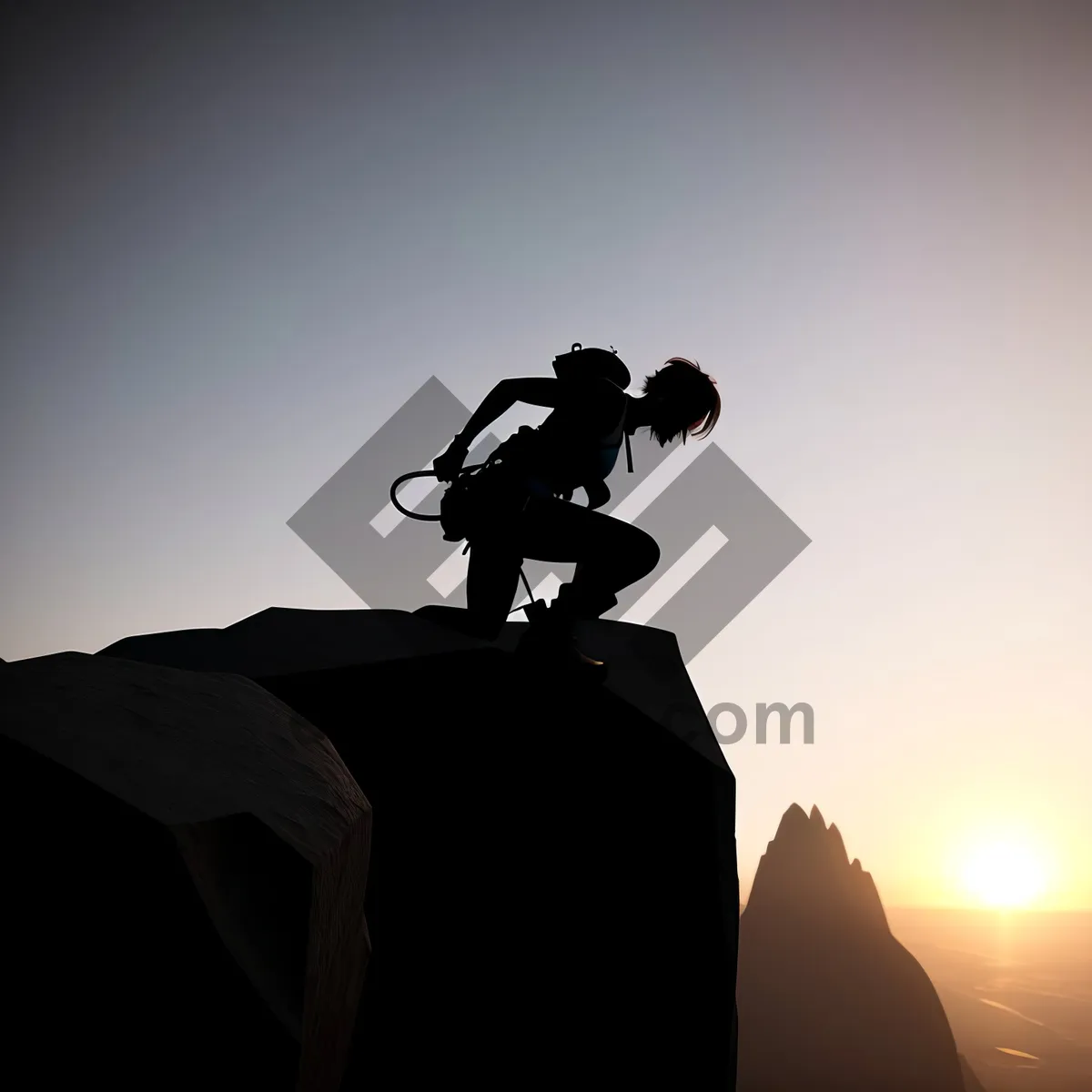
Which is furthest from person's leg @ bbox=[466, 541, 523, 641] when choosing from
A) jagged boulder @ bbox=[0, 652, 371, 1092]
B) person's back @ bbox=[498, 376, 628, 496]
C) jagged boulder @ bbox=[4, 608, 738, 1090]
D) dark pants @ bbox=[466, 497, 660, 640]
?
jagged boulder @ bbox=[0, 652, 371, 1092]

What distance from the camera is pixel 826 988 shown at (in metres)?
66.9

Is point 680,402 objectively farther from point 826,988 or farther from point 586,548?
point 826,988

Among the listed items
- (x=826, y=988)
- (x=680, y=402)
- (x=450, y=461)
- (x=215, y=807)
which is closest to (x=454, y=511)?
(x=450, y=461)

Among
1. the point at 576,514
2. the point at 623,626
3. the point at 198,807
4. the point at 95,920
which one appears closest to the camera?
the point at 95,920

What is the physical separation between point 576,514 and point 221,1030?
400cm

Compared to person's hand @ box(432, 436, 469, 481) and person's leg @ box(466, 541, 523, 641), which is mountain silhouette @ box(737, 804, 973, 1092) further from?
person's hand @ box(432, 436, 469, 481)

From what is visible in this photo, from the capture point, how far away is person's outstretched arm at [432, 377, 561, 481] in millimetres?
5309

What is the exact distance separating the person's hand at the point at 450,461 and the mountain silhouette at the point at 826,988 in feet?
201

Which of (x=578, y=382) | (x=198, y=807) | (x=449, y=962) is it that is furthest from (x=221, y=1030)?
(x=578, y=382)

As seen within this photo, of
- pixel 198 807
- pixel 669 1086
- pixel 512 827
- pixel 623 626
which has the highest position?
pixel 623 626

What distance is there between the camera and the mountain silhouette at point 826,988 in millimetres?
57356

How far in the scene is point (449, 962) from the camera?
416 cm

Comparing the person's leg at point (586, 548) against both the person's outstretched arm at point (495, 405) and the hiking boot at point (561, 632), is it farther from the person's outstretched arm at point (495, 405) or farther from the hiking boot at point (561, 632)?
the person's outstretched arm at point (495, 405)

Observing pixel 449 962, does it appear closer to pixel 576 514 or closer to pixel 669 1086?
pixel 669 1086
